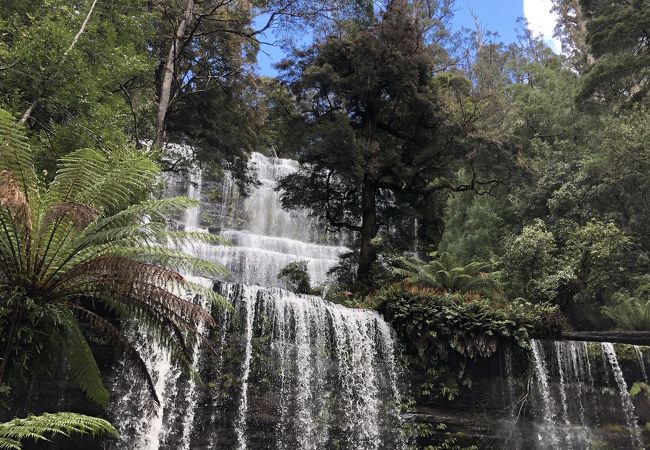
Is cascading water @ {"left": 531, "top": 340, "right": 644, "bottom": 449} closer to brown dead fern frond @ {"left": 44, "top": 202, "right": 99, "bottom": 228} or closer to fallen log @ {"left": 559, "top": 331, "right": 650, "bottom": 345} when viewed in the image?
fallen log @ {"left": 559, "top": 331, "right": 650, "bottom": 345}

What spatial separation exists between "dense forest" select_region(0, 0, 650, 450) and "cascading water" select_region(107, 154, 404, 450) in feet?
0.35

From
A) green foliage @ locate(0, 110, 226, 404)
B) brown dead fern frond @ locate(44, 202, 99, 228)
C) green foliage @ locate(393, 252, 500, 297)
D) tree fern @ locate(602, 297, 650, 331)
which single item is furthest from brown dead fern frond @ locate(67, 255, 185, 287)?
tree fern @ locate(602, 297, 650, 331)

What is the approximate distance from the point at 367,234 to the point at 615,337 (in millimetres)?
6947

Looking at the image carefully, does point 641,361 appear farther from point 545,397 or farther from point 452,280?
point 452,280

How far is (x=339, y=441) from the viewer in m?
9.84

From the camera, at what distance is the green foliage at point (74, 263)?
6031mm

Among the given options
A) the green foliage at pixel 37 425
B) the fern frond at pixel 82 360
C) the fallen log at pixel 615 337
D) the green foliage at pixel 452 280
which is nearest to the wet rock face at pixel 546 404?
the fallen log at pixel 615 337

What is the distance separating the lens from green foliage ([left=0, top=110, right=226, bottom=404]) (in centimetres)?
603

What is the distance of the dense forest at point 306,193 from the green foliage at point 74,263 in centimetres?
3

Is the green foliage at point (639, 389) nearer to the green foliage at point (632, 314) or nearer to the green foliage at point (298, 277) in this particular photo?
the green foliage at point (632, 314)

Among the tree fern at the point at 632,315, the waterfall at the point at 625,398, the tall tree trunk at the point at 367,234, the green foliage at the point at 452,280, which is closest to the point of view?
the waterfall at the point at 625,398

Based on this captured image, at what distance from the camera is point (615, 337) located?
1205cm

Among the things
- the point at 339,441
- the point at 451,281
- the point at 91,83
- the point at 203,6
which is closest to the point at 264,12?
the point at 203,6

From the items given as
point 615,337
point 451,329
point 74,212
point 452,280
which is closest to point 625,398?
point 615,337
